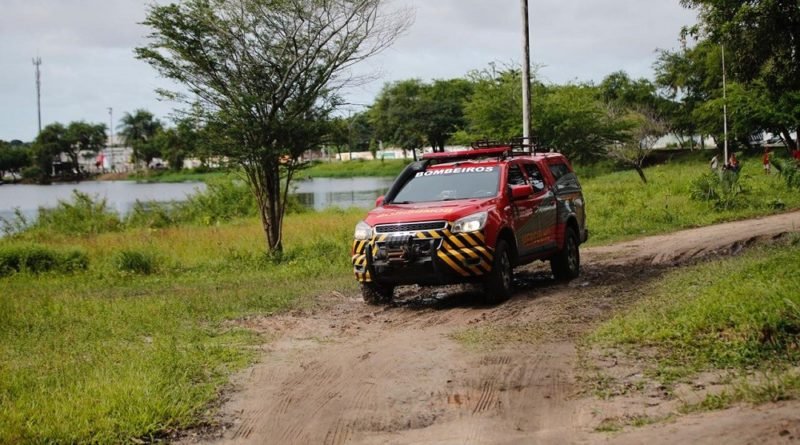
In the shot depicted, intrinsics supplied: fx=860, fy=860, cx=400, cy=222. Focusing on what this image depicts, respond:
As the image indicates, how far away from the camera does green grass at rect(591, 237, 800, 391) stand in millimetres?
6834

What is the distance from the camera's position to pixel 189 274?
17078 millimetres

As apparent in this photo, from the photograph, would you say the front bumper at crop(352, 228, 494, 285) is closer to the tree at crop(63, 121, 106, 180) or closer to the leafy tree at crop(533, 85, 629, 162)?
the leafy tree at crop(533, 85, 629, 162)

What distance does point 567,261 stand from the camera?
1320 centimetres

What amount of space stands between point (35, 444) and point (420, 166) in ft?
24.7

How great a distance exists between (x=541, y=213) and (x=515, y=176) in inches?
27.7

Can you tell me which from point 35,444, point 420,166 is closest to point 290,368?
point 35,444

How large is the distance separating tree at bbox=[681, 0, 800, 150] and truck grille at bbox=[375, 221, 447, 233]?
581cm

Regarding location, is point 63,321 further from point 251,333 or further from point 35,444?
point 35,444

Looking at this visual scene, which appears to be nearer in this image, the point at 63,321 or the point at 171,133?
the point at 63,321

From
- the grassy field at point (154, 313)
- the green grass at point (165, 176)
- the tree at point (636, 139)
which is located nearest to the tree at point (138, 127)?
the green grass at point (165, 176)

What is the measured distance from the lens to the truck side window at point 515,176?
12.0 metres

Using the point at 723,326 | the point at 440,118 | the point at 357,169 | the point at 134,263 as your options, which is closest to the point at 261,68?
the point at 134,263

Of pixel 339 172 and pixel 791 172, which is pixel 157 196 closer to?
pixel 339 172

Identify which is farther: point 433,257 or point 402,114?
point 402,114
